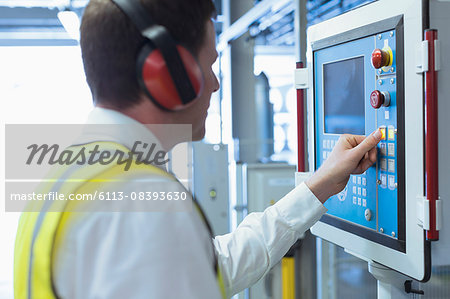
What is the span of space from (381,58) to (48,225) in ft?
2.49

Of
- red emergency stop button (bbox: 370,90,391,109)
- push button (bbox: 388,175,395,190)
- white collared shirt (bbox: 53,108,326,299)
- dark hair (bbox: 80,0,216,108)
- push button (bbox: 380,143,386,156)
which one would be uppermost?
dark hair (bbox: 80,0,216,108)

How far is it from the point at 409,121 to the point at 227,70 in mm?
2974

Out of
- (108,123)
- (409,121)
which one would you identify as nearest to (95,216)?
(108,123)

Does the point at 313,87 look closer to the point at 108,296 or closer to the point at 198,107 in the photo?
the point at 198,107

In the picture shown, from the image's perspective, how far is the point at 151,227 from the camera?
Answer: 0.63m

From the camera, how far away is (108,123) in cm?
76

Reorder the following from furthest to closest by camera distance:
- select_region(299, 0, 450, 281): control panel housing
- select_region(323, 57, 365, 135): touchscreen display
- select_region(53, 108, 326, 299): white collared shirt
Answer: select_region(323, 57, 365, 135): touchscreen display < select_region(299, 0, 450, 281): control panel housing < select_region(53, 108, 326, 299): white collared shirt

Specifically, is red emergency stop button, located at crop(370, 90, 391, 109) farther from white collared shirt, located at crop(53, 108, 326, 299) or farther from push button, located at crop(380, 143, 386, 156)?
white collared shirt, located at crop(53, 108, 326, 299)

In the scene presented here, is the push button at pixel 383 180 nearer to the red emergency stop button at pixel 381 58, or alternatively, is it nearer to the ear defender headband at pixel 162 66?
the red emergency stop button at pixel 381 58

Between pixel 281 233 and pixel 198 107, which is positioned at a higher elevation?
pixel 198 107

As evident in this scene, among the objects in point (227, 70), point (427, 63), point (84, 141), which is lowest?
A: point (84, 141)

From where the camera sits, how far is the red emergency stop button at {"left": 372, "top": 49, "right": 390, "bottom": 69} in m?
1.04

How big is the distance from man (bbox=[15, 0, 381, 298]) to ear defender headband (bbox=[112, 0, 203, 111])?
16 mm

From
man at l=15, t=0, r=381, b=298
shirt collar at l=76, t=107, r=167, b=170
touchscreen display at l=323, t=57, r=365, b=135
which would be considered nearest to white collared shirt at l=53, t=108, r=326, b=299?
man at l=15, t=0, r=381, b=298
